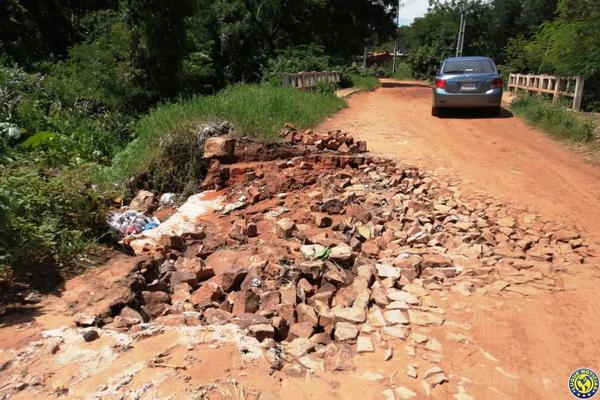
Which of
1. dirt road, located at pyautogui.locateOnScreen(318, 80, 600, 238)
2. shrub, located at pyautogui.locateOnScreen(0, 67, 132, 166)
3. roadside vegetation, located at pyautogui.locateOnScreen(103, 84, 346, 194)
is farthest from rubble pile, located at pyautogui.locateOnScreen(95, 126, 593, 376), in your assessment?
shrub, located at pyautogui.locateOnScreen(0, 67, 132, 166)

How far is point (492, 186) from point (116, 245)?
187 inches

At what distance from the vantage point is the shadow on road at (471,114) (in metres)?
12.9

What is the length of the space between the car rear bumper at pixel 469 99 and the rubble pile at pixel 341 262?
5.76 m

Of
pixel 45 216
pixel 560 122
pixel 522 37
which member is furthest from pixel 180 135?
pixel 522 37

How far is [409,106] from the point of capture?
16531 millimetres

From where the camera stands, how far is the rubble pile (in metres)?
3.65

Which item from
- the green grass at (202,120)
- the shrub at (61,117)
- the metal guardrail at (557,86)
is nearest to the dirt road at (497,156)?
the green grass at (202,120)

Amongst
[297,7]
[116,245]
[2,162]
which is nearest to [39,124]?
[2,162]

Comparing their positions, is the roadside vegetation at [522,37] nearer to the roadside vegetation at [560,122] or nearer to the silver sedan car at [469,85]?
the roadside vegetation at [560,122]

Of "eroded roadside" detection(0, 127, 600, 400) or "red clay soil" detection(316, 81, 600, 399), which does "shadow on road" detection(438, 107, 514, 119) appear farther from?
"eroded roadside" detection(0, 127, 600, 400)

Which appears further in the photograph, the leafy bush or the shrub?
the shrub

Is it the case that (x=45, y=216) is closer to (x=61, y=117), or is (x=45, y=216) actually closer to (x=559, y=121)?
(x=61, y=117)

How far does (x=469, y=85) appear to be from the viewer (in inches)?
477

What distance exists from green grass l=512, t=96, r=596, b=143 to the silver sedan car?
0.96 meters
